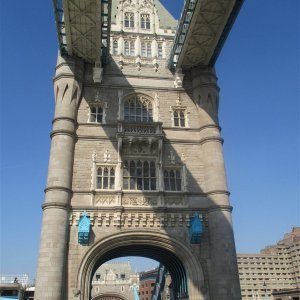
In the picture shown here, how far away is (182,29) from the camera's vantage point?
26172 mm

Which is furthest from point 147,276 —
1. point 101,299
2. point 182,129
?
point 182,129

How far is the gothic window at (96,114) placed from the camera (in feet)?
86.9

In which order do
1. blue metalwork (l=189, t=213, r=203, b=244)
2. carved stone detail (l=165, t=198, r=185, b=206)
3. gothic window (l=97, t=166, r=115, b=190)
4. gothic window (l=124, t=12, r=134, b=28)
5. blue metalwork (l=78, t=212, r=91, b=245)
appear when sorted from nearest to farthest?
blue metalwork (l=78, t=212, r=91, b=245) < blue metalwork (l=189, t=213, r=203, b=244) < carved stone detail (l=165, t=198, r=185, b=206) < gothic window (l=97, t=166, r=115, b=190) < gothic window (l=124, t=12, r=134, b=28)

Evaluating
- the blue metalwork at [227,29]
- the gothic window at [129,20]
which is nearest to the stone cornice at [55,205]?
the blue metalwork at [227,29]

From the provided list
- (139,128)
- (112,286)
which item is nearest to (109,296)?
(112,286)

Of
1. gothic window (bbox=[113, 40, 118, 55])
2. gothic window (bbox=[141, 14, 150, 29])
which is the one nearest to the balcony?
gothic window (bbox=[113, 40, 118, 55])

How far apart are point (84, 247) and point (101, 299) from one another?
2394 inches

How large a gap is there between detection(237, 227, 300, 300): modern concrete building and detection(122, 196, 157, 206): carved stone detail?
113381 millimetres

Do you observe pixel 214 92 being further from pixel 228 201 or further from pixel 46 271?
pixel 46 271

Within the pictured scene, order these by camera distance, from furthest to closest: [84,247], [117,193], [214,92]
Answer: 1. [214,92]
2. [117,193]
3. [84,247]

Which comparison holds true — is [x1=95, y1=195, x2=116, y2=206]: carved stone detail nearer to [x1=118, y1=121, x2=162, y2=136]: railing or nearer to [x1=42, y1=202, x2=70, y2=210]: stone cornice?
[x1=42, y1=202, x2=70, y2=210]: stone cornice

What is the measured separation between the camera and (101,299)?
254 ft

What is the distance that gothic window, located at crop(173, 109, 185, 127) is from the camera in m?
27.5

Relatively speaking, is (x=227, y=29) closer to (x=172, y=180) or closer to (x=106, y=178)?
(x=172, y=180)
